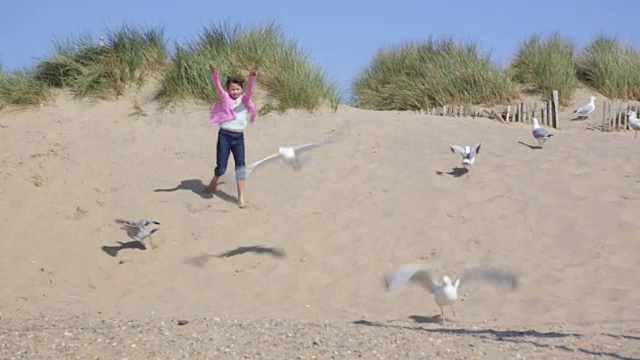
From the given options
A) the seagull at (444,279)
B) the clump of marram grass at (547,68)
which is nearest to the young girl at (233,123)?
the seagull at (444,279)

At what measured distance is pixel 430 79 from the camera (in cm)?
1568

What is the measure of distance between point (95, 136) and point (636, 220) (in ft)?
22.1

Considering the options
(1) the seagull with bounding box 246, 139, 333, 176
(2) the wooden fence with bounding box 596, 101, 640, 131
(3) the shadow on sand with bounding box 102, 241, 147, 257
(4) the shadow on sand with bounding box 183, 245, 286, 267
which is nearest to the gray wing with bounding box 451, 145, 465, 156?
(1) the seagull with bounding box 246, 139, 333, 176

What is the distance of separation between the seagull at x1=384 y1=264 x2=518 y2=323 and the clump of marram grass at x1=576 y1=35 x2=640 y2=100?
36.2ft

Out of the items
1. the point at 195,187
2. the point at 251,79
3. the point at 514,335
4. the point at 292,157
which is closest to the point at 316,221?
the point at 292,157

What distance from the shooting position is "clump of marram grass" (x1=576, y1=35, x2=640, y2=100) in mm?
16844

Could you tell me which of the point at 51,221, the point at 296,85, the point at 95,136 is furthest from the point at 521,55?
the point at 51,221

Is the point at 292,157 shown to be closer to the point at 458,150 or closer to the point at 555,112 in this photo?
the point at 458,150

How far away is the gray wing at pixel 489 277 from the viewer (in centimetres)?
665

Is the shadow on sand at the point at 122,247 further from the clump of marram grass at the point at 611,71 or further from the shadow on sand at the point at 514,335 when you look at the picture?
the clump of marram grass at the point at 611,71

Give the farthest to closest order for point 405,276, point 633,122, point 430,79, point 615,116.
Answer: point 430,79
point 615,116
point 633,122
point 405,276

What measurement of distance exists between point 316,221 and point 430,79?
7215 mm

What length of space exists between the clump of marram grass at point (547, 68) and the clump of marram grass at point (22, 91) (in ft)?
27.7

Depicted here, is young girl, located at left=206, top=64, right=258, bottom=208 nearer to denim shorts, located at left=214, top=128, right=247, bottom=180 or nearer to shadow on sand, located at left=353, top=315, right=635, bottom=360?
denim shorts, located at left=214, top=128, right=247, bottom=180
